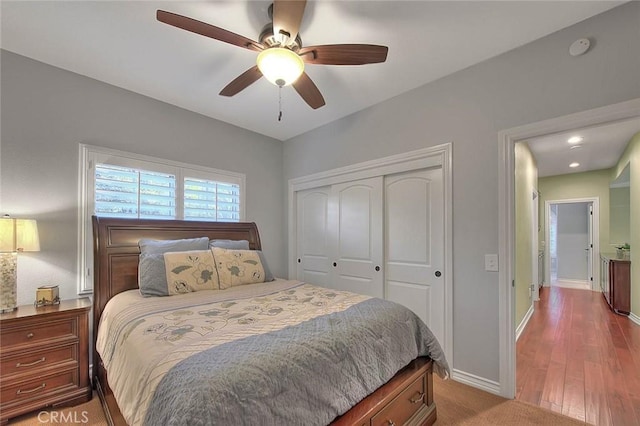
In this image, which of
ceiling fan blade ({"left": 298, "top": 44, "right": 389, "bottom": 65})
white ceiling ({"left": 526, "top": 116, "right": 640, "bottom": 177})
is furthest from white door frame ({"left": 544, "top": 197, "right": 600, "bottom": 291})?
ceiling fan blade ({"left": 298, "top": 44, "right": 389, "bottom": 65})

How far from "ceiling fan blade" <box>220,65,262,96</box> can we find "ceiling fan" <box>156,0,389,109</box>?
21cm

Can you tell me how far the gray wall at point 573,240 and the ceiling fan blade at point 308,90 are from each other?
7.66 meters

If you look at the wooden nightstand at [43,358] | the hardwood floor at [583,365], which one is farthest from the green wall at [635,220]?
the wooden nightstand at [43,358]

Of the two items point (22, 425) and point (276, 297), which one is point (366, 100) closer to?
point (276, 297)

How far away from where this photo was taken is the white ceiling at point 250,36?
1778 mm

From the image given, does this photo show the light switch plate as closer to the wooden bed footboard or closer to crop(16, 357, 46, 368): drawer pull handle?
the wooden bed footboard

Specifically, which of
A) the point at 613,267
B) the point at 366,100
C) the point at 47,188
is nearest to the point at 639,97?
the point at 366,100

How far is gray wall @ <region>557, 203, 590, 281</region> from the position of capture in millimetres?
6621

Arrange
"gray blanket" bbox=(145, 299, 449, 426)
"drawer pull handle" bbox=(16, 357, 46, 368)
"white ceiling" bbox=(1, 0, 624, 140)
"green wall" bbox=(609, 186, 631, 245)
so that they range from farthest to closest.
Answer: "green wall" bbox=(609, 186, 631, 245)
"drawer pull handle" bbox=(16, 357, 46, 368)
"white ceiling" bbox=(1, 0, 624, 140)
"gray blanket" bbox=(145, 299, 449, 426)

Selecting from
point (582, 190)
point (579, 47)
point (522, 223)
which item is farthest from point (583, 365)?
point (582, 190)

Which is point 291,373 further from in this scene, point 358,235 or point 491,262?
point 358,235

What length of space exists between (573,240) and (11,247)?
383 inches

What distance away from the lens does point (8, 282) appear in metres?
1.97

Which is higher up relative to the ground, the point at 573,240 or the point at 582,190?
the point at 582,190
